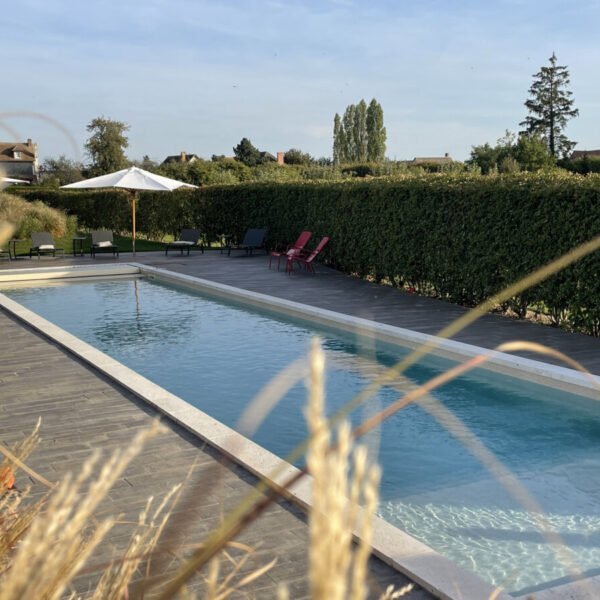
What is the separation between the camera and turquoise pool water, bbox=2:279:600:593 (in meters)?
5.05

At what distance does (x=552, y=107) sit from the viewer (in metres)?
76.0

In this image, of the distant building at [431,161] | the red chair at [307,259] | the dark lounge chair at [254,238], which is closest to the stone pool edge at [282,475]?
the red chair at [307,259]

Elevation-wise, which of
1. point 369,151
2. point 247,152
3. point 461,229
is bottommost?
point 461,229

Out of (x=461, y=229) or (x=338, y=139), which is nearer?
(x=461, y=229)

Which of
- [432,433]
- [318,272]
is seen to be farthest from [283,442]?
[318,272]

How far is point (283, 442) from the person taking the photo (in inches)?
276

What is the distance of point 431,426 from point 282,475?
2.89 meters

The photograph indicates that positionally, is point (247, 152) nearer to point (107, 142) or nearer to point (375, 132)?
point (375, 132)

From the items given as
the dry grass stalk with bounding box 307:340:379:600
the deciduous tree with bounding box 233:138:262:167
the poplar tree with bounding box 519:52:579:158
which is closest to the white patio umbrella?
the dry grass stalk with bounding box 307:340:379:600

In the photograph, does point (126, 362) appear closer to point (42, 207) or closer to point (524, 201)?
point (524, 201)

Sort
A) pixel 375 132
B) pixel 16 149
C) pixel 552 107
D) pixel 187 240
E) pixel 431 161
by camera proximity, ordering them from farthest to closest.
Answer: pixel 375 132
pixel 552 107
pixel 431 161
pixel 187 240
pixel 16 149

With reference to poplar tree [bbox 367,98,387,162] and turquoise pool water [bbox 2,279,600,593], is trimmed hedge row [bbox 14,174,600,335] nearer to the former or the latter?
turquoise pool water [bbox 2,279,600,593]

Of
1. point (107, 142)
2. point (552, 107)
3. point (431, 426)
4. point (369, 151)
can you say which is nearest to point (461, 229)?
point (431, 426)

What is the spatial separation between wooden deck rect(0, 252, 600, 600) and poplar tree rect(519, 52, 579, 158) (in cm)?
6818
